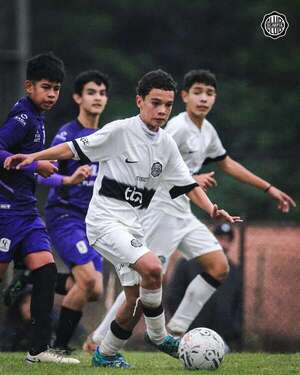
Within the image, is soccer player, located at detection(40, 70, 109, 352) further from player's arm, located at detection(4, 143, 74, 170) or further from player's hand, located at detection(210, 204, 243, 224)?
player's hand, located at detection(210, 204, 243, 224)

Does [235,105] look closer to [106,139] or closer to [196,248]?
[196,248]

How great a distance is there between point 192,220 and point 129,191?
6.93 ft

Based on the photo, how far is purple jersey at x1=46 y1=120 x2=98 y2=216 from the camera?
10.4 meters

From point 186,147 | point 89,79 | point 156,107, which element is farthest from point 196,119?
point 156,107

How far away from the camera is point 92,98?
10695mm

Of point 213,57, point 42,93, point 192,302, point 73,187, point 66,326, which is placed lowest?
point 213,57

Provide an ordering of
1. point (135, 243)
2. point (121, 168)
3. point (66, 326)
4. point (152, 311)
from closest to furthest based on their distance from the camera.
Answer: point (135, 243) < point (152, 311) < point (121, 168) < point (66, 326)

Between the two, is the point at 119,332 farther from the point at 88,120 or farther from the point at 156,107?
the point at 88,120

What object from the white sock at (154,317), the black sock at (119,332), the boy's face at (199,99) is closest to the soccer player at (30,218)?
the black sock at (119,332)

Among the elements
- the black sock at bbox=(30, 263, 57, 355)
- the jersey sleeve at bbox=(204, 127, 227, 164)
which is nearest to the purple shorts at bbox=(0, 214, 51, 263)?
the black sock at bbox=(30, 263, 57, 355)

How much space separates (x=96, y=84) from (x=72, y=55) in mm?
13882

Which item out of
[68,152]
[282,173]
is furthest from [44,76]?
[282,173]

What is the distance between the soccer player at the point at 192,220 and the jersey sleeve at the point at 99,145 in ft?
6.47

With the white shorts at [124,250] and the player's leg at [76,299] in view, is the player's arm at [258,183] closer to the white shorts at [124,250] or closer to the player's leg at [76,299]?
the player's leg at [76,299]
